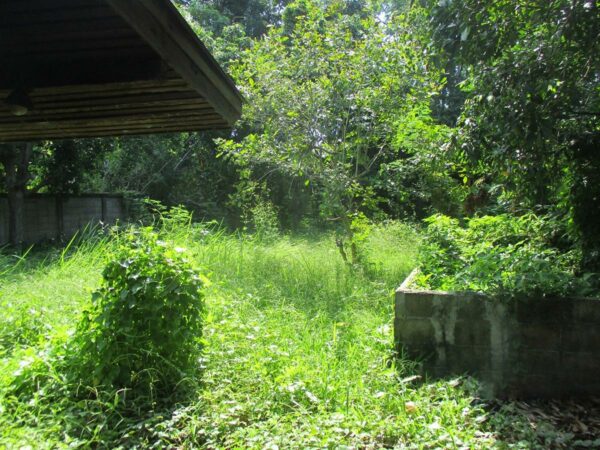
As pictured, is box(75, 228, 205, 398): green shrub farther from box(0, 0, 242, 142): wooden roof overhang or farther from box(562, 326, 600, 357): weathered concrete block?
box(562, 326, 600, 357): weathered concrete block

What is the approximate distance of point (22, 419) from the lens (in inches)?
112

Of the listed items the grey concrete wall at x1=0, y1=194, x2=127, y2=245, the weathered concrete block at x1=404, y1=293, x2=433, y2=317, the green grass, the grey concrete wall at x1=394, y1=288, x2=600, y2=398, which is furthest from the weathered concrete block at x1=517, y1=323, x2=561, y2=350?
the grey concrete wall at x1=0, y1=194, x2=127, y2=245

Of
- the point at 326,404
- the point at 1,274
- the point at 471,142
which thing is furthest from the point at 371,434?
the point at 1,274

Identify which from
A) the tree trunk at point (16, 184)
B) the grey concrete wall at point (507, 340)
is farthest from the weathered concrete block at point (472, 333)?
the tree trunk at point (16, 184)

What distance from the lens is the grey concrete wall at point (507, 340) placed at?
3518mm

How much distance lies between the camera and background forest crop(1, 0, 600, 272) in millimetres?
3793

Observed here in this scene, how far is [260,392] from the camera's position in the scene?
321 cm

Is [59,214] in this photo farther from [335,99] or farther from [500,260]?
[500,260]

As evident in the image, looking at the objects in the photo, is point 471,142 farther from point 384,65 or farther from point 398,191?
point 398,191

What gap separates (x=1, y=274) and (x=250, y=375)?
13.2ft

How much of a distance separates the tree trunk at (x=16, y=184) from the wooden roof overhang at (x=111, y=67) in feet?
27.3

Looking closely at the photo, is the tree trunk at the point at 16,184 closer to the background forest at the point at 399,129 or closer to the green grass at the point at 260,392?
the background forest at the point at 399,129

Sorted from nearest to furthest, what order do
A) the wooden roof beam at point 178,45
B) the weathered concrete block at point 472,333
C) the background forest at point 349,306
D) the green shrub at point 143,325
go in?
the wooden roof beam at point 178,45 < the background forest at point 349,306 < the green shrub at point 143,325 < the weathered concrete block at point 472,333

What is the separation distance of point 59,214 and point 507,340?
11.0m
